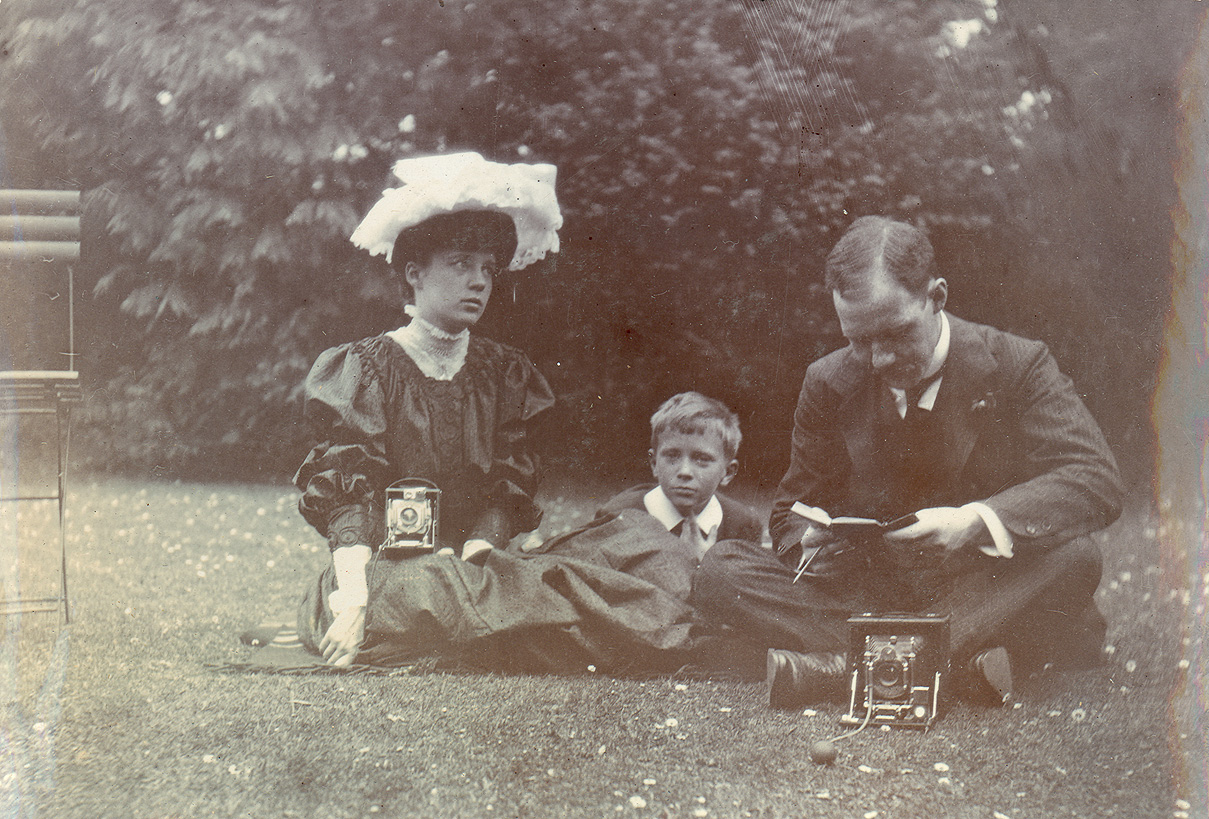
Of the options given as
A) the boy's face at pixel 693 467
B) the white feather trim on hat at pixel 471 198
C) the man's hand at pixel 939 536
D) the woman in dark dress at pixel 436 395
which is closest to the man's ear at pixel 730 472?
the boy's face at pixel 693 467

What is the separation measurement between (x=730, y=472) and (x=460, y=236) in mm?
1539

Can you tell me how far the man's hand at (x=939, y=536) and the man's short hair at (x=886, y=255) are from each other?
0.95m

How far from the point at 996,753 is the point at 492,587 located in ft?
7.10

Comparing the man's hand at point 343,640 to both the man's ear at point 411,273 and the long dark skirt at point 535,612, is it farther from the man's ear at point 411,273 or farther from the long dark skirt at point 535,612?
the man's ear at point 411,273

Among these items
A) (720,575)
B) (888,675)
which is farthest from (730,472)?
(888,675)

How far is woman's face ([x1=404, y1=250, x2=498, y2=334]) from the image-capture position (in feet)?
13.7

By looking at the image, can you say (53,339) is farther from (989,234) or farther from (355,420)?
(989,234)

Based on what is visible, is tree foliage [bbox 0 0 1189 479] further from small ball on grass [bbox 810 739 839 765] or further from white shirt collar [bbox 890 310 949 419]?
small ball on grass [bbox 810 739 839 765]

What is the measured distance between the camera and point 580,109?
4203mm

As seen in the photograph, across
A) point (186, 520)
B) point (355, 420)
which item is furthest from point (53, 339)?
point (355, 420)

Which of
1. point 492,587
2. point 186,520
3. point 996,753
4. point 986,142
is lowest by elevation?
point 996,753

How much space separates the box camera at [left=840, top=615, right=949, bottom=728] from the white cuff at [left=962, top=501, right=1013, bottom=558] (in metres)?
0.34

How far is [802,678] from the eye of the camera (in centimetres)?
404

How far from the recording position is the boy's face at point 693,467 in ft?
13.7
